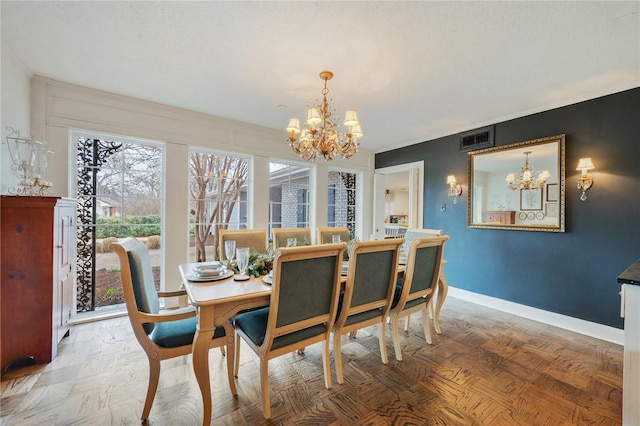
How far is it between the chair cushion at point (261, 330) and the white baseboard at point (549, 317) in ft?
9.50

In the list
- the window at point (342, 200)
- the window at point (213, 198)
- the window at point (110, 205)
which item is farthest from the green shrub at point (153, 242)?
the window at point (342, 200)

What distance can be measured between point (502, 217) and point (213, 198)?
3977 millimetres

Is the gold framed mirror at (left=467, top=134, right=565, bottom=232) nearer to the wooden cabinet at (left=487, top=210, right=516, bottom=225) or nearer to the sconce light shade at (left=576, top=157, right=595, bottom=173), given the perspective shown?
the wooden cabinet at (left=487, top=210, right=516, bottom=225)

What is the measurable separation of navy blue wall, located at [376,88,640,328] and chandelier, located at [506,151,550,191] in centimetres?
22

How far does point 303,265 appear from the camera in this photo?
1.58m

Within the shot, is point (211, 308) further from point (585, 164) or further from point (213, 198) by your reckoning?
point (585, 164)

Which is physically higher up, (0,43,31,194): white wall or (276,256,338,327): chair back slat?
(0,43,31,194): white wall

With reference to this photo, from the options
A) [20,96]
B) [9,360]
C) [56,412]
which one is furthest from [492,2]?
[9,360]

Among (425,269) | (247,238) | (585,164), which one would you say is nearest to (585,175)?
(585,164)

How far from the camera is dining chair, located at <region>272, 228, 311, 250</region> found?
9.82 ft

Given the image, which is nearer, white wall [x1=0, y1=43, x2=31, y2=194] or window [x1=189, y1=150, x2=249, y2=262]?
white wall [x1=0, y1=43, x2=31, y2=194]

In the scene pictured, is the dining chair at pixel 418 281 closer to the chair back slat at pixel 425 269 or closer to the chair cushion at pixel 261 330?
the chair back slat at pixel 425 269

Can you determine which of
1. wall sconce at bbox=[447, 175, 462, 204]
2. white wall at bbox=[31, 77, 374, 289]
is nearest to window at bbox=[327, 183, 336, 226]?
white wall at bbox=[31, 77, 374, 289]

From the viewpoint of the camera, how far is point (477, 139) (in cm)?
375
